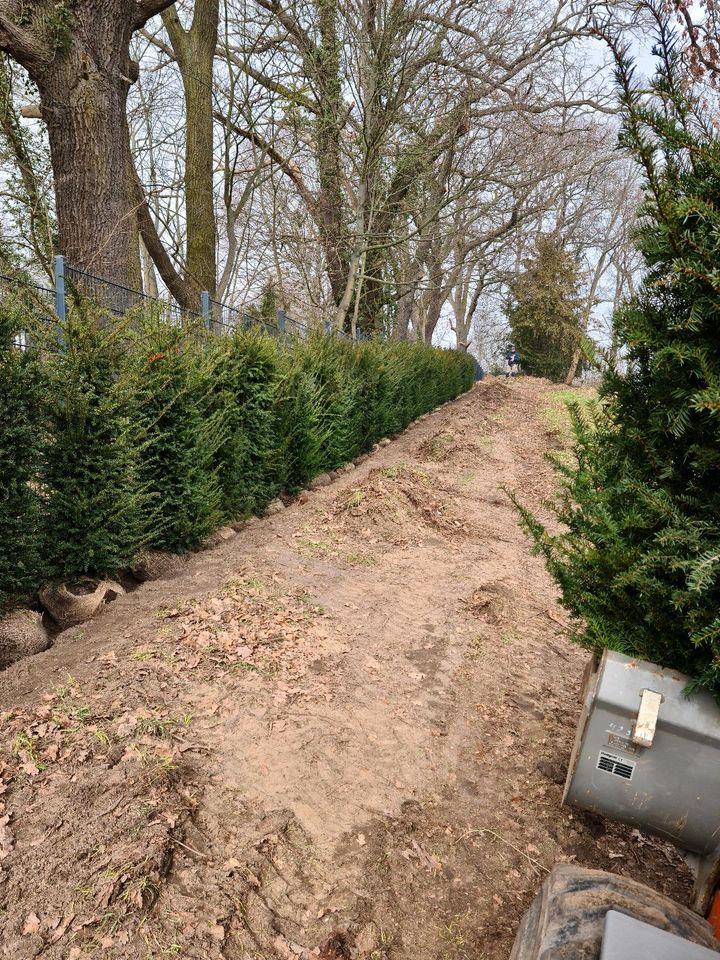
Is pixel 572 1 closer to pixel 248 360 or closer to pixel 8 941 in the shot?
pixel 248 360

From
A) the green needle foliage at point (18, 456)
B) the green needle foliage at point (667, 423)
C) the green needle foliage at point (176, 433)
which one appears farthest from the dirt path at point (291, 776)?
the green needle foliage at point (667, 423)

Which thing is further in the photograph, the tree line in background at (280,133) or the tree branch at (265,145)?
the tree branch at (265,145)

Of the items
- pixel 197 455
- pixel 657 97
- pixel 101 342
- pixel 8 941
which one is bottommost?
pixel 8 941

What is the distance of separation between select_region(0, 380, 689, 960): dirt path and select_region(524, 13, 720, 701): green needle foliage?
1.16 m

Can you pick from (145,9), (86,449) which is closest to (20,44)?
(145,9)

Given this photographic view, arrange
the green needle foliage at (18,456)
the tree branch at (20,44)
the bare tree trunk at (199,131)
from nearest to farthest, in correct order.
→ the green needle foliage at (18,456) < the tree branch at (20,44) < the bare tree trunk at (199,131)

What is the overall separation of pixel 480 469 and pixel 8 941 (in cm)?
984

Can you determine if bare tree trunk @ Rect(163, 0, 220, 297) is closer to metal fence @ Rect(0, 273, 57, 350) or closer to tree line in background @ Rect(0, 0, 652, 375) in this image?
tree line in background @ Rect(0, 0, 652, 375)

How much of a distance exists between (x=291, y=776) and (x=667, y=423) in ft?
7.70

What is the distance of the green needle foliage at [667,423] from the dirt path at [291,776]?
116 centimetres

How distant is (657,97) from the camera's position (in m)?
2.12

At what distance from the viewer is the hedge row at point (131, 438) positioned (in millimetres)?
4156

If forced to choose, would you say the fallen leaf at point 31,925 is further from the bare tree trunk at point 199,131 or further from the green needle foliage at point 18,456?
the bare tree trunk at point 199,131

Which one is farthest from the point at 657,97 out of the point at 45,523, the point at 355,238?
the point at 355,238
